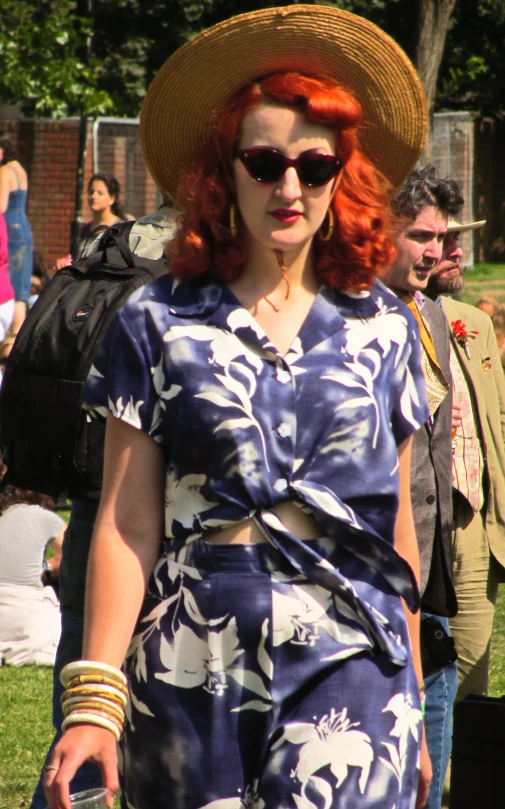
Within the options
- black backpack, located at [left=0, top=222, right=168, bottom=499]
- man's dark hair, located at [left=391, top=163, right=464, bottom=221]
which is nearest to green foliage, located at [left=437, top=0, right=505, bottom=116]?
man's dark hair, located at [left=391, top=163, right=464, bottom=221]

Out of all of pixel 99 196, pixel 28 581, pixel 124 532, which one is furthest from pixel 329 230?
pixel 99 196

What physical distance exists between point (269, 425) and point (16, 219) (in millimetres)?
9173

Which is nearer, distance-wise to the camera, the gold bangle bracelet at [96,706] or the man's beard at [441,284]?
the gold bangle bracelet at [96,706]

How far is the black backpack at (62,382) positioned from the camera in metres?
3.30

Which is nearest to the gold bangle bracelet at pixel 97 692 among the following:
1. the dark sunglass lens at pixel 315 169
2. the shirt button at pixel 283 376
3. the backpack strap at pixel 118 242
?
the shirt button at pixel 283 376

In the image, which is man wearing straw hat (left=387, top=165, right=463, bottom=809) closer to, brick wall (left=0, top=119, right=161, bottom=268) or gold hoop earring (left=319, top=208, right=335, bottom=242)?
gold hoop earring (left=319, top=208, right=335, bottom=242)

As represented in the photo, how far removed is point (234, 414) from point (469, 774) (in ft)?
7.31

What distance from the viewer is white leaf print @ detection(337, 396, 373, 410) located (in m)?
2.28

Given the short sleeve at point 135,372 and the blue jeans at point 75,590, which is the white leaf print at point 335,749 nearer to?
the short sleeve at point 135,372

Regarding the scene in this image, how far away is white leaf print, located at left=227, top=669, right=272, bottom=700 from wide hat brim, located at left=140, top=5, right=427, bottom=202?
3.56 ft

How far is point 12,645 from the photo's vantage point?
6457mm

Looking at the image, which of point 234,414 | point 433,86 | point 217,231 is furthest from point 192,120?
point 433,86

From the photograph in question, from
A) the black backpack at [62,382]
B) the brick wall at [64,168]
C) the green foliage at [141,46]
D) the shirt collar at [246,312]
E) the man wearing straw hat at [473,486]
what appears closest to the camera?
the shirt collar at [246,312]

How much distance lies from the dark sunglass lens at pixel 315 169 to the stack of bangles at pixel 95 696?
0.99m
